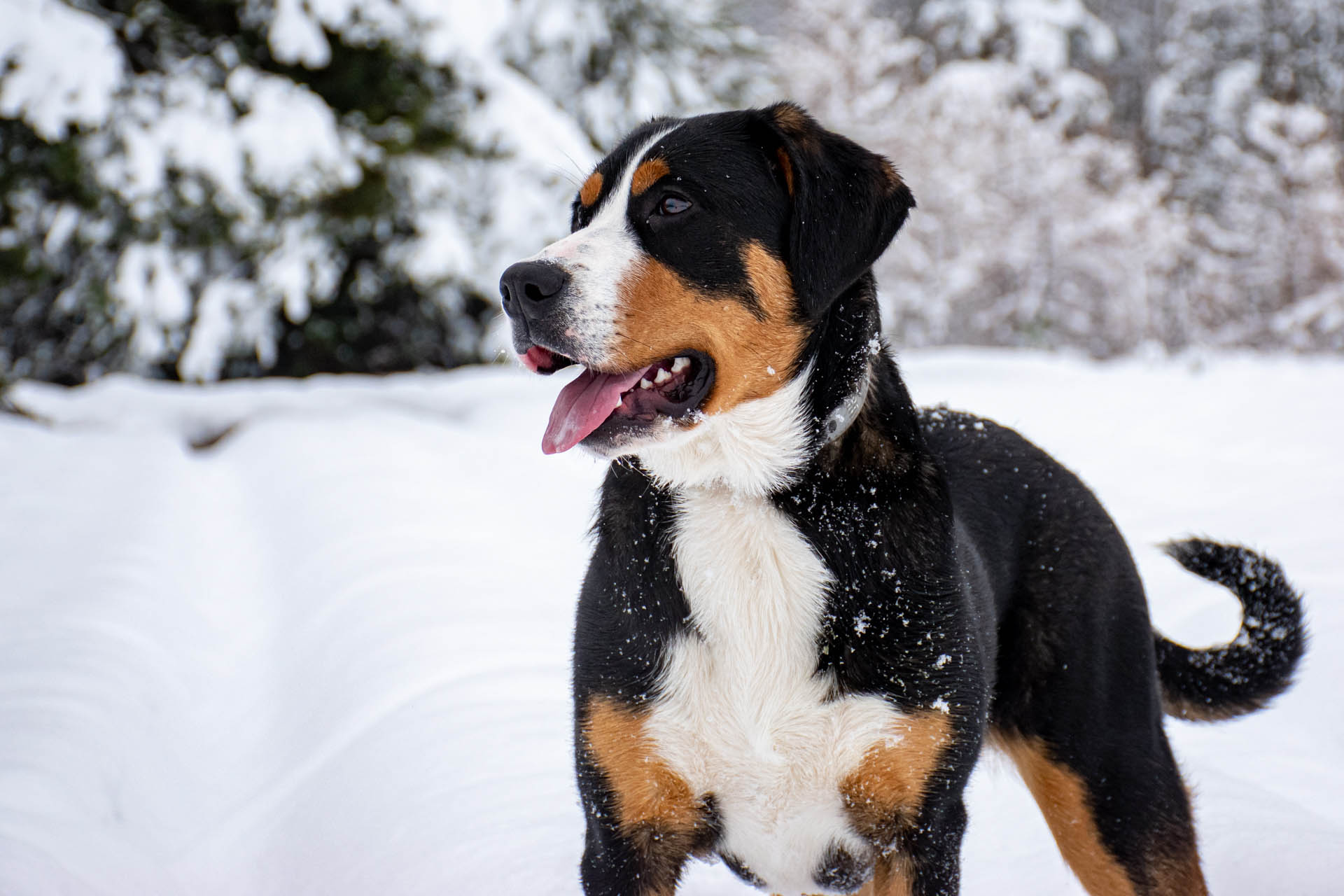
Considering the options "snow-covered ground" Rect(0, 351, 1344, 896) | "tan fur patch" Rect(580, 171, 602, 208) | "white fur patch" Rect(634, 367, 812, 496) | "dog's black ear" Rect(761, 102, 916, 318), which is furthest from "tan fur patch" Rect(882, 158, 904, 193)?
"snow-covered ground" Rect(0, 351, 1344, 896)

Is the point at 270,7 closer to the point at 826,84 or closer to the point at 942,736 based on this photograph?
the point at 942,736

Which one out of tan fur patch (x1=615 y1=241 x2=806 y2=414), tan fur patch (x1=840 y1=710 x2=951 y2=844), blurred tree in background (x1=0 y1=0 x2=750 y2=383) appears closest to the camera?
tan fur patch (x1=840 y1=710 x2=951 y2=844)

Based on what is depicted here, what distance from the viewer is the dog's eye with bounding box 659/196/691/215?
216 cm

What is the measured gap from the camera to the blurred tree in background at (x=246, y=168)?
8773mm

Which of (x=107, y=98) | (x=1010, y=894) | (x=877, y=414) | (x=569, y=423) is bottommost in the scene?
(x=107, y=98)

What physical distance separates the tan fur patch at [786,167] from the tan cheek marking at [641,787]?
3.92 feet

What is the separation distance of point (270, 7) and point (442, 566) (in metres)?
7.58

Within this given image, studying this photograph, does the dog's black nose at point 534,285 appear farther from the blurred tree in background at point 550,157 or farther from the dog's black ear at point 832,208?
the blurred tree in background at point 550,157

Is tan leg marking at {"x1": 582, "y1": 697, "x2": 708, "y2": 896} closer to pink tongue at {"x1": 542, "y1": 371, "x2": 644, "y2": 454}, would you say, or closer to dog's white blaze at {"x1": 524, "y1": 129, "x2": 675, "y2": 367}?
pink tongue at {"x1": 542, "y1": 371, "x2": 644, "y2": 454}

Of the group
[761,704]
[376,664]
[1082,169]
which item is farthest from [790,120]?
[1082,169]

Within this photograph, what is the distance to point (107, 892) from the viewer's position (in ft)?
7.89

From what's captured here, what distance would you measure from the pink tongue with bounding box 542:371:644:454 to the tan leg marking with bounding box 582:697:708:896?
537 millimetres

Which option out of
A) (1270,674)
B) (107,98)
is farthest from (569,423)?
(107,98)

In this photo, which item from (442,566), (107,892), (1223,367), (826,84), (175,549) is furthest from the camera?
(826,84)
